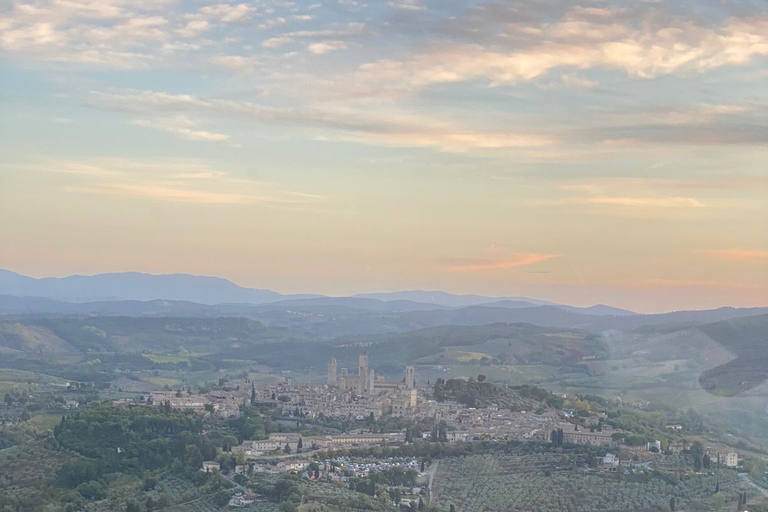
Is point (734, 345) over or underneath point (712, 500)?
over

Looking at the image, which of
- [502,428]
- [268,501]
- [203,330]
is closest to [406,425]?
[502,428]

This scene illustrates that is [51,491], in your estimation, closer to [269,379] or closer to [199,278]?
[269,379]

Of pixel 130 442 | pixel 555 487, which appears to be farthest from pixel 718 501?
pixel 130 442

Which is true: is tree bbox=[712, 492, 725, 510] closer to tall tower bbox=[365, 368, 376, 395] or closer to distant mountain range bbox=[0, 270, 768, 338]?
distant mountain range bbox=[0, 270, 768, 338]

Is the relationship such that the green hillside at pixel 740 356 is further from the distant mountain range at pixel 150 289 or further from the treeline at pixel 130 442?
the distant mountain range at pixel 150 289

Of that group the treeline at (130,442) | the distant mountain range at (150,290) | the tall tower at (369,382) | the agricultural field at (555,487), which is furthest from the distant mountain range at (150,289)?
the agricultural field at (555,487)

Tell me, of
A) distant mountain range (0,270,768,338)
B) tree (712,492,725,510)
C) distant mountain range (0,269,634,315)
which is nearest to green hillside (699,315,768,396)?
distant mountain range (0,270,768,338)

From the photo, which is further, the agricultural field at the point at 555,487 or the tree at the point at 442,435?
the tree at the point at 442,435

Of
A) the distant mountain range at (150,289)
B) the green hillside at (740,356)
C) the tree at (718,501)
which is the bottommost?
the tree at (718,501)
